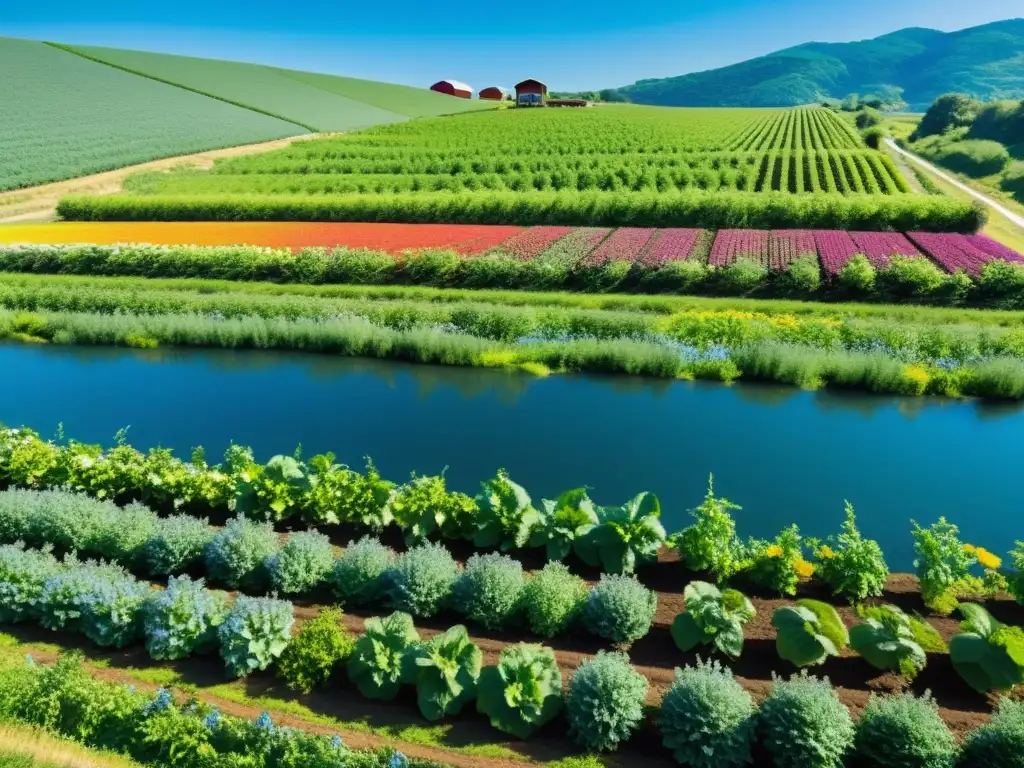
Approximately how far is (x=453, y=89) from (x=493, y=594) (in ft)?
428

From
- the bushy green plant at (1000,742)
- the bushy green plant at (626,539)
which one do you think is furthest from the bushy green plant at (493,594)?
the bushy green plant at (1000,742)

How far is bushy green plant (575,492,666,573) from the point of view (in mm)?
7707

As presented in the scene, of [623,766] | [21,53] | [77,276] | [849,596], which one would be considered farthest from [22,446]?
[21,53]

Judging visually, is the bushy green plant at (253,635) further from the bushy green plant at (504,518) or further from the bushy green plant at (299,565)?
the bushy green plant at (504,518)

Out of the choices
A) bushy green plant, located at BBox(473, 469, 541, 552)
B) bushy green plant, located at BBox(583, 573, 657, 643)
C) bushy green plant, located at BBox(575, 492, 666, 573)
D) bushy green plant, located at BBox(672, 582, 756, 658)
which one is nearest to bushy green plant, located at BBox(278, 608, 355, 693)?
bushy green plant, located at BBox(473, 469, 541, 552)

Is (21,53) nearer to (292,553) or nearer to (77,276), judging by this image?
(77,276)

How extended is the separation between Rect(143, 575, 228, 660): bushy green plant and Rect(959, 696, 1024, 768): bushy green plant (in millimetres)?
6255

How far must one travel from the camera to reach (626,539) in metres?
7.66

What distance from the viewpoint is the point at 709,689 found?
17.7 ft

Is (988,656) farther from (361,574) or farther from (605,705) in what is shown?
(361,574)

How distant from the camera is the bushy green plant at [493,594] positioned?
6.91 m

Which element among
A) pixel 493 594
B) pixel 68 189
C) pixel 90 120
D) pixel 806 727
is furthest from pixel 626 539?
pixel 90 120

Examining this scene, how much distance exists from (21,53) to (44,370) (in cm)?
8603

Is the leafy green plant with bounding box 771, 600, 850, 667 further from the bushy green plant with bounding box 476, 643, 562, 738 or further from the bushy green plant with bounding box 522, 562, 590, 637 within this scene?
the bushy green plant with bounding box 476, 643, 562, 738
